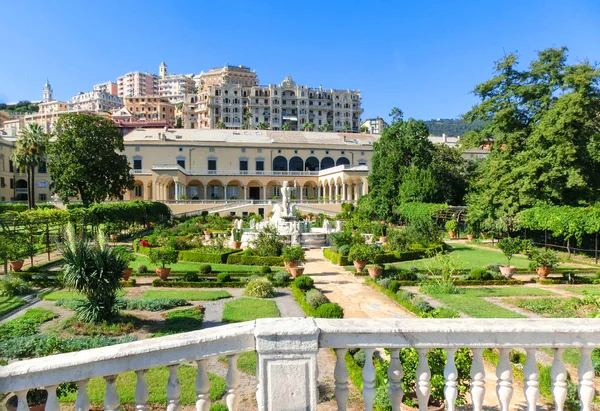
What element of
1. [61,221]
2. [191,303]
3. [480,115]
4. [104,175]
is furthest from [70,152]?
[480,115]

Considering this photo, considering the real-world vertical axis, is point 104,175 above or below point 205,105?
below

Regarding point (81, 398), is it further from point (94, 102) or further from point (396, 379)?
point (94, 102)

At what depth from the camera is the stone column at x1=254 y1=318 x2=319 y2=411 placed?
9.58 feet

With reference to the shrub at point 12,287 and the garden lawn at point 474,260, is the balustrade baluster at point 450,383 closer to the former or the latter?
the shrub at point 12,287

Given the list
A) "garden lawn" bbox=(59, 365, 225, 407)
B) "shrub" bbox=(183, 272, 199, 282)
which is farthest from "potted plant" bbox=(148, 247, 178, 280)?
"garden lawn" bbox=(59, 365, 225, 407)

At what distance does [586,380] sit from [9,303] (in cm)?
1427

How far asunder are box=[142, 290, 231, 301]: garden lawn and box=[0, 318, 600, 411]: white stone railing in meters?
10.7

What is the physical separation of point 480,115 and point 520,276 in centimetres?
1710

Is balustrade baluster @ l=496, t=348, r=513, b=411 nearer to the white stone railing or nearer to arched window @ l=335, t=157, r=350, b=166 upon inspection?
the white stone railing

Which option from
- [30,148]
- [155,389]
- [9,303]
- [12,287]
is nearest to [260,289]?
[9,303]

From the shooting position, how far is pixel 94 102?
140 meters

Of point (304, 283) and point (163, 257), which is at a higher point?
point (163, 257)

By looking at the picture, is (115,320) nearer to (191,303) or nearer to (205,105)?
(191,303)

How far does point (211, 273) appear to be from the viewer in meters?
17.2
